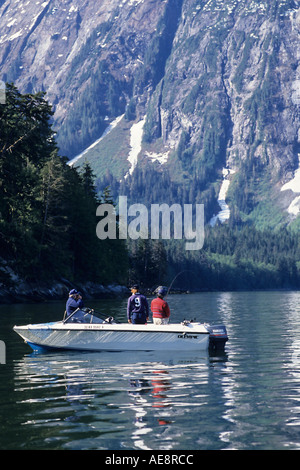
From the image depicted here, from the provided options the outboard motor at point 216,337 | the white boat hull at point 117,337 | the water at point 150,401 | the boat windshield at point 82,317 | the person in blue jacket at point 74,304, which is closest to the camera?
the water at point 150,401

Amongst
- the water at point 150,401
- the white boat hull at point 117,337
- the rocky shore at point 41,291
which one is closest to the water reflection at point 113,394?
the water at point 150,401

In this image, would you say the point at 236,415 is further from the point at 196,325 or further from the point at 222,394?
the point at 196,325

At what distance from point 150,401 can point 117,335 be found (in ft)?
33.2

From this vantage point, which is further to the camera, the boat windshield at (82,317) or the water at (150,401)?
the boat windshield at (82,317)

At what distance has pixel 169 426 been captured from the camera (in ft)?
46.7

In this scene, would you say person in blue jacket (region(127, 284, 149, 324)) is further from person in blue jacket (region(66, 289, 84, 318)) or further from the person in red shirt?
person in blue jacket (region(66, 289, 84, 318))

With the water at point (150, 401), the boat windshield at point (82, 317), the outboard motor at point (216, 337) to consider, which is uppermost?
the boat windshield at point (82, 317)

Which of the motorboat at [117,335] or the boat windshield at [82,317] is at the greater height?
the boat windshield at [82,317]

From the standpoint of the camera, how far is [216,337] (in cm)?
2680

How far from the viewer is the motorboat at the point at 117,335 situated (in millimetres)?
26484

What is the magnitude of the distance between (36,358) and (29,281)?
157 ft

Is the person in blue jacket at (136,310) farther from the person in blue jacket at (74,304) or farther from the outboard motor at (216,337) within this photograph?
the outboard motor at (216,337)

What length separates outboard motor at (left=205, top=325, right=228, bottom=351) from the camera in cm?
2675

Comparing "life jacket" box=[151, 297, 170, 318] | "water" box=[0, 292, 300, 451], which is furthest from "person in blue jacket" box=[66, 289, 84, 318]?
"life jacket" box=[151, 297, 170, 318]
